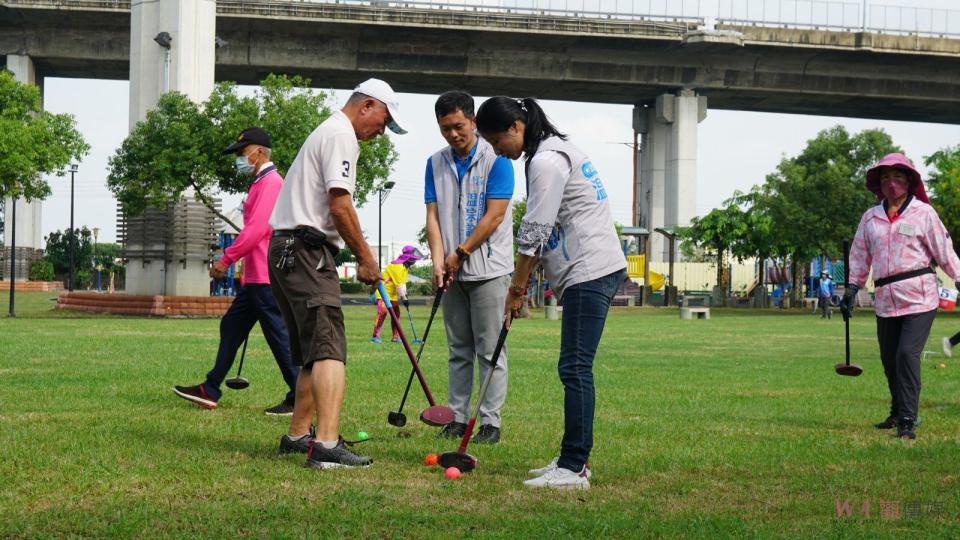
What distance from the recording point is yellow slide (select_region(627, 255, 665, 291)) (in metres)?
60.8

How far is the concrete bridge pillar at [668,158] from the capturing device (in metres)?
61.1

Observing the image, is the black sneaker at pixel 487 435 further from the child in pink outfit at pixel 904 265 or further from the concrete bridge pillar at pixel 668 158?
the concrete bridge pillar at pixel 668 158

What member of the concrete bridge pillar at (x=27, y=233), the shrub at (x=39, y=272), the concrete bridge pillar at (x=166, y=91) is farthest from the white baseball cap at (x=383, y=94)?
the shrub at (x=39, y=272)

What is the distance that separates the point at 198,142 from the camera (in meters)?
33.3

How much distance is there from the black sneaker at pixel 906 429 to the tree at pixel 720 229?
5458 cm

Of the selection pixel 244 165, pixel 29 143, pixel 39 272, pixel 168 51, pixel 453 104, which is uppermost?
pixel 168 51

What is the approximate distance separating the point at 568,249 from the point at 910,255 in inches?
142

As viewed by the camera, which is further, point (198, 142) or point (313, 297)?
point (198, 142)

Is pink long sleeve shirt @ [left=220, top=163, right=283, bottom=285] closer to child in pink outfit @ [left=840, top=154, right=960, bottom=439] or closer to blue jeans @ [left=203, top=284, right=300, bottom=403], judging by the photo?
blue jeans @ [left=203, top=284, right=300, bottom=403]

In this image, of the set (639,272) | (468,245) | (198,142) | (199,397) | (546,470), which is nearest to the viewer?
(546,470)

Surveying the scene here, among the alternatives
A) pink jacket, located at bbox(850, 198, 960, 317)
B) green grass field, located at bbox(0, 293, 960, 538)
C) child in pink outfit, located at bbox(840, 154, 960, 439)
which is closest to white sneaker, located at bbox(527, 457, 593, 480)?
green grass field, located at bbox(0, 293, 960, 538)

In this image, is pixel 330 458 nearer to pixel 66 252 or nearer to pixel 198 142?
pixel 198 142

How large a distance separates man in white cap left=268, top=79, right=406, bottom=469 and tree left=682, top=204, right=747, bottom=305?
5670 centimetres

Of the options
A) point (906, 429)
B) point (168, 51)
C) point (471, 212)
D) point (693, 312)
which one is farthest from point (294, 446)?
point (693, 312)
